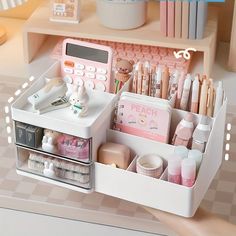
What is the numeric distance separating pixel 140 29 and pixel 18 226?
0.65 meters

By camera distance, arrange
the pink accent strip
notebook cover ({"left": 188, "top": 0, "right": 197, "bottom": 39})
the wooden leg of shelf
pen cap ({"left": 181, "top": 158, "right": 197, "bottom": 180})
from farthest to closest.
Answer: the wooden leg of shelf
notebook cover ({"left": 188, "top": 0, "right": 197, "bottom": 39})
the pink accent strip
pen cap ({"left": 181, "top": 158, "right": 197, "bottom": 180})

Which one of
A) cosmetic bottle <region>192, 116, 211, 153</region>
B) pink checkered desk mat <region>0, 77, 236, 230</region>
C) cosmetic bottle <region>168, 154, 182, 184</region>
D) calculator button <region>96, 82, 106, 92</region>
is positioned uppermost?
calculator button <region>96, 82, 106, 92</region>

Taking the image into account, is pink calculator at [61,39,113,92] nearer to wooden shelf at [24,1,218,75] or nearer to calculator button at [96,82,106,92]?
calculator button at [96,82,106,92]

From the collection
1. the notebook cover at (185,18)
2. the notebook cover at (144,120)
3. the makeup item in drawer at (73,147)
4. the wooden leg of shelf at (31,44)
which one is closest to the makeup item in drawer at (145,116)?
the notebook cover at (144,120)

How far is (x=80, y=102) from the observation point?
110cm

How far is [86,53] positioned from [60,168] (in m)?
0.21

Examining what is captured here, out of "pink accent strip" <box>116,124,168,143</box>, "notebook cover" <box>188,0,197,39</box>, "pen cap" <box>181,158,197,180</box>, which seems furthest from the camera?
"notebook cover" <box>188,0,197,39</box>

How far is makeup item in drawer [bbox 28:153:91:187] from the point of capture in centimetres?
111

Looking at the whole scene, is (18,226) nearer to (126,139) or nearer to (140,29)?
(126,139)

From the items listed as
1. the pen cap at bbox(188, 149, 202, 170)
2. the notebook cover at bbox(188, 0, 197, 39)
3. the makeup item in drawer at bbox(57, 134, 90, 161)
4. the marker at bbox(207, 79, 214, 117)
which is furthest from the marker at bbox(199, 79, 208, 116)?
the notebook cover at bbox(188, 0, 197, 39)

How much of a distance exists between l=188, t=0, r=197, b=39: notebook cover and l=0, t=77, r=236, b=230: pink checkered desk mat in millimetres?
411

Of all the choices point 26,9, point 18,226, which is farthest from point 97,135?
point 26,9

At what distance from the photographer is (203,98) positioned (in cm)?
115

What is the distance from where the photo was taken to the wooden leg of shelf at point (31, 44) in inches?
67.1
